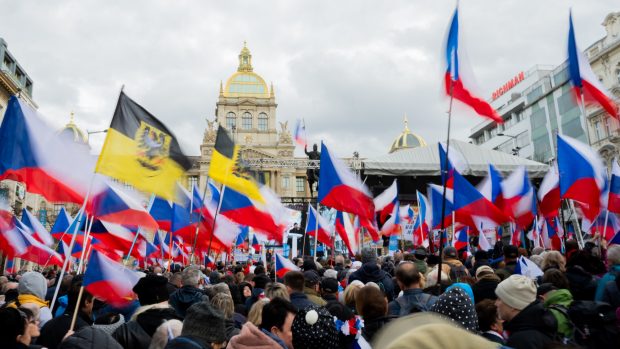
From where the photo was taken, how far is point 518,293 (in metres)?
3.47

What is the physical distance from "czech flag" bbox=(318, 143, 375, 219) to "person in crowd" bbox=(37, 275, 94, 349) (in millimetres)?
5976

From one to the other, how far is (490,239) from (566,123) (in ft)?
95.1

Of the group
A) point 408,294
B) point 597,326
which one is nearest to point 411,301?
point 408,294

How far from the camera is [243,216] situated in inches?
404

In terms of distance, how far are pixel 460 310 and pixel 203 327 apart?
170cm

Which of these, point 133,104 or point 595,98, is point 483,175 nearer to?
point 595,98

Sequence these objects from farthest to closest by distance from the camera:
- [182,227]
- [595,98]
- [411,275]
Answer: [182,227] < [595,98] < [411,275]

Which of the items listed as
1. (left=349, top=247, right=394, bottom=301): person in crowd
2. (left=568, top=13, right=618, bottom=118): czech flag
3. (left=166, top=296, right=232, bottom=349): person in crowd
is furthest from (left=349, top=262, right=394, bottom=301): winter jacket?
(left=568, top=13, right=618, bottom=118): czech flag

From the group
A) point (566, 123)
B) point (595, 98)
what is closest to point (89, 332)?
point (595, 98)

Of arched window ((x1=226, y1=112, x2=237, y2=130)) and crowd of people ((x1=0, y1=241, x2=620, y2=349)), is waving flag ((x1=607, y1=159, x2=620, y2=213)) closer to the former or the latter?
crowd of people ((x1=0, y1=241, x2=620, y2=349))

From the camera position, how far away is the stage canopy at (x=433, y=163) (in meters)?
22.3

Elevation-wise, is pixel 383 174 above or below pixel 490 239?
above

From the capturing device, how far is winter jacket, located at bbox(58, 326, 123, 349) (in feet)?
10.1

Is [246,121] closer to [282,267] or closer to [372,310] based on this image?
[282,267]
